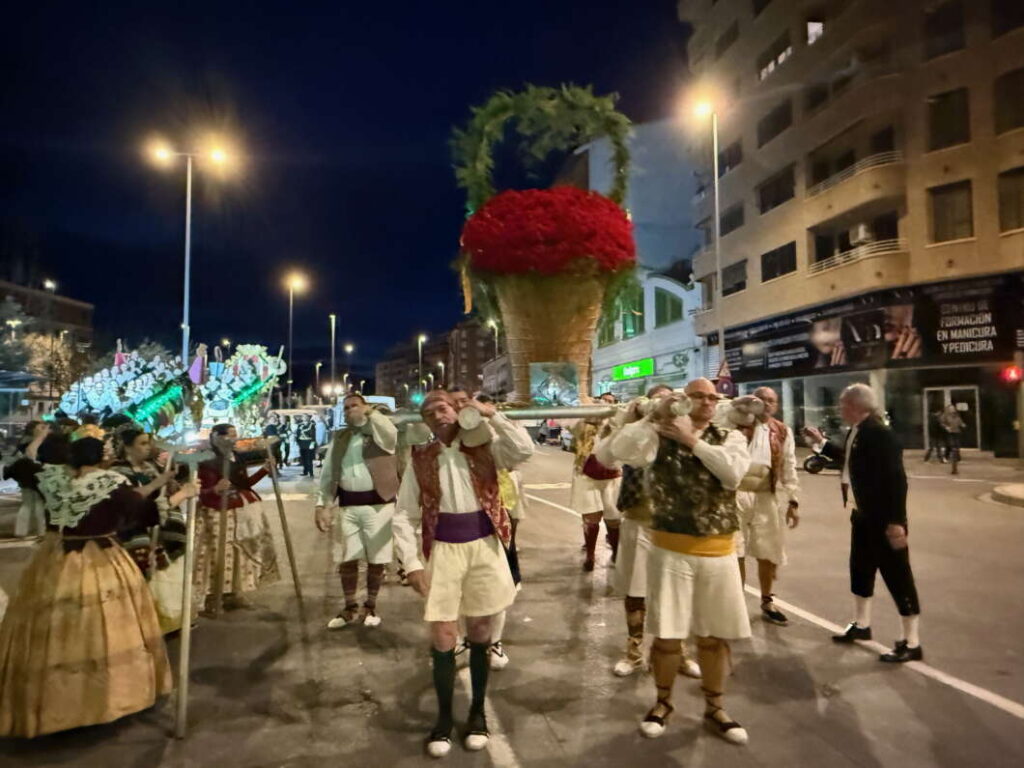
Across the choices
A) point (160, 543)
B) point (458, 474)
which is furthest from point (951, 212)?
point (160, 543)

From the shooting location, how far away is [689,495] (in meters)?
3.77

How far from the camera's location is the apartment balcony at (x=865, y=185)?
2206 cm

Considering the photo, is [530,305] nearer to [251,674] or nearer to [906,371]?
[251,674]

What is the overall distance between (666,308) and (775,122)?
10715mm

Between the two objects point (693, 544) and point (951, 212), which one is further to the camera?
point (951, 212)

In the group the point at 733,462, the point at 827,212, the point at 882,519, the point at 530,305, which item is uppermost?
the point at 827,212

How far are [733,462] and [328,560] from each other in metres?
6.25

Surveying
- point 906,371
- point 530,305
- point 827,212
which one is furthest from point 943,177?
point 530,305

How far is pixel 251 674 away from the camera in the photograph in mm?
4848

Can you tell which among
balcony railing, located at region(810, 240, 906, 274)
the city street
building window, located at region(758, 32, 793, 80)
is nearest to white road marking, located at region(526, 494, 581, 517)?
the city street

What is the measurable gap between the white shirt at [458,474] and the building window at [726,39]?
33.2 m

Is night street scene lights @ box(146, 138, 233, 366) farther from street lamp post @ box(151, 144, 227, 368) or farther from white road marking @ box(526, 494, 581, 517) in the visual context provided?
white road marking @ box(526, 494, 581, 517)

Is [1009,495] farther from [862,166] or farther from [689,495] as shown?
[862,166]

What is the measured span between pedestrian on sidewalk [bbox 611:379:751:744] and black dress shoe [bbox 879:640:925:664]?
1.65 m
